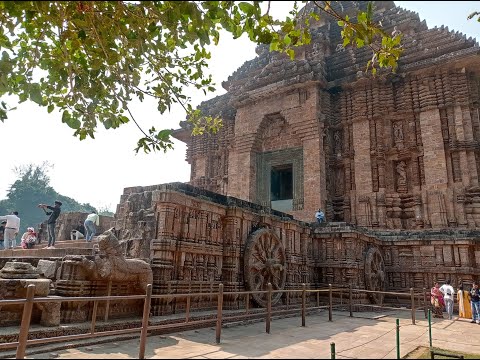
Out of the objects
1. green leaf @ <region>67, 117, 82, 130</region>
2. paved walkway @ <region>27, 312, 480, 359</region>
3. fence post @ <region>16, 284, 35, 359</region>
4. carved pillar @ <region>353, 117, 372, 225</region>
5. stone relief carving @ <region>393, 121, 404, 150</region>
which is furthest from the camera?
stone relief carving @ <region>393, 121, 404, 150</region>

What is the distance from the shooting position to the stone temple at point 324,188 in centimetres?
767

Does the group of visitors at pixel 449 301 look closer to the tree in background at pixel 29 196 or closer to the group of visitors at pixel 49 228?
the group of visitors at pixel 49 228

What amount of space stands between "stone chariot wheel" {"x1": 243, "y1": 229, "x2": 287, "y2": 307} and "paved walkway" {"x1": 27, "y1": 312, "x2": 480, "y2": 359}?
3.98ft

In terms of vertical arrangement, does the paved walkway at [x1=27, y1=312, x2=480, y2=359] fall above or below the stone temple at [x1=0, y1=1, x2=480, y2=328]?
below

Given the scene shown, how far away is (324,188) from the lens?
16406mm

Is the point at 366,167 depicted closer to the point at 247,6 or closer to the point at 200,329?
the point at 200,329

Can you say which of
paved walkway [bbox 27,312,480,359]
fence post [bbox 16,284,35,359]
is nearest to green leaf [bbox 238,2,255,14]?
fence post [bbox 16,284,35,359]

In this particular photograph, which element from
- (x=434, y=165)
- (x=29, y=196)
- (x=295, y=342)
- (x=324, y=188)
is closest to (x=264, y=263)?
(x=295, y=342)

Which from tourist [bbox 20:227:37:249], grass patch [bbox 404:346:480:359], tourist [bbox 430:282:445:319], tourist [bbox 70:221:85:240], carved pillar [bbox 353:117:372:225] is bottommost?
grass patch [bbox 404:346:480:359]

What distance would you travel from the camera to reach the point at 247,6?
434cm

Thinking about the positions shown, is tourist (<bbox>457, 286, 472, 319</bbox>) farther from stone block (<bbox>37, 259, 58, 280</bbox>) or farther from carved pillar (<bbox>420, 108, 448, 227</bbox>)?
stone block (<bbox>37, 259, 58, 280</bbox>)

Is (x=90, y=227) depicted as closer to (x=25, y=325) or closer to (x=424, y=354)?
(x=25, y=325)

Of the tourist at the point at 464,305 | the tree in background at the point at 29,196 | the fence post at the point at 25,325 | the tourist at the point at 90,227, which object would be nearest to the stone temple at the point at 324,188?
the tourist at the point at 464,305

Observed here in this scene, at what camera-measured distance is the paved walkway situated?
15.9 feet
